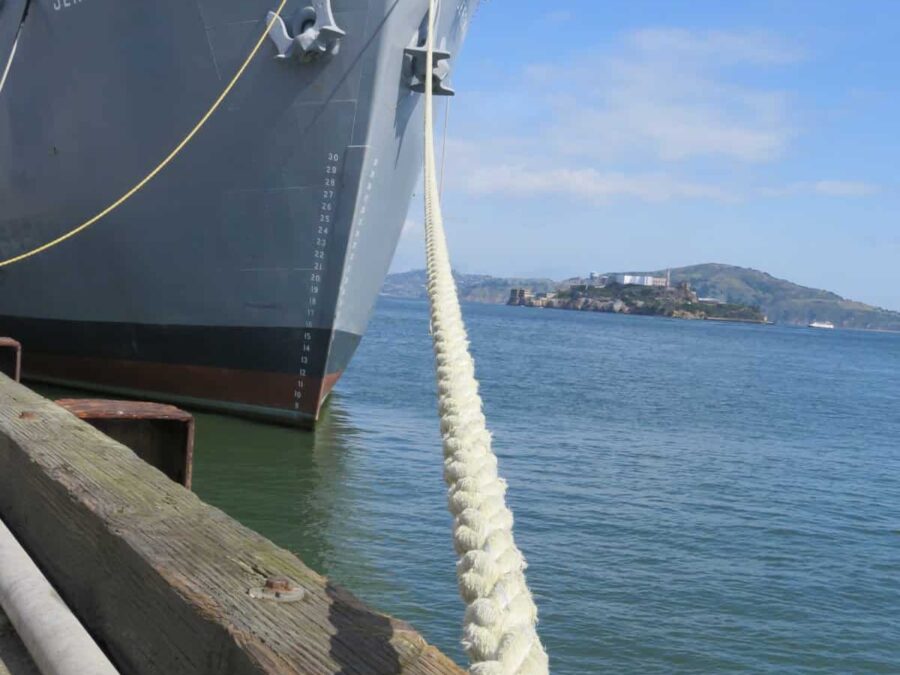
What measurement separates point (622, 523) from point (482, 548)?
27.2 ft

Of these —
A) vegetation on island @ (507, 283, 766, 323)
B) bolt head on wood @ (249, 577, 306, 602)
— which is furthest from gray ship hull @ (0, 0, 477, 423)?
vegetation on island @ (507, 283, 766, 323)

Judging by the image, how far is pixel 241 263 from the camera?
10836mm

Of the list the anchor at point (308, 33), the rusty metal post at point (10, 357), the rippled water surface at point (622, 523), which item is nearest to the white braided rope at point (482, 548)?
the rippled water surface at point (622, 523)

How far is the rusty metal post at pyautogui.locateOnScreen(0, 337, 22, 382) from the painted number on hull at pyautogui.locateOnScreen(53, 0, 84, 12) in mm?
6476

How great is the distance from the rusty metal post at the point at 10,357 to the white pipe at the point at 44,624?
4085 millimetres

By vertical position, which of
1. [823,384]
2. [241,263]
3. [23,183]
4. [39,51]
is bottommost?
[823,384]

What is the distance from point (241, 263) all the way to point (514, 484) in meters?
4.10

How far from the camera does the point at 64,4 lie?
11.5 m

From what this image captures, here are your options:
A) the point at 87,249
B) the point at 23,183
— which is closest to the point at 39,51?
the point at 23,183

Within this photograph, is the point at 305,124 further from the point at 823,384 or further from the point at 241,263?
the point at 823,384

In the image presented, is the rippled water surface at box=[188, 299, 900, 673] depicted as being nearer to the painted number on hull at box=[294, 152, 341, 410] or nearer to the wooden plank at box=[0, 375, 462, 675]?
the painted number on hull at box=[294, 152, 341, 410]

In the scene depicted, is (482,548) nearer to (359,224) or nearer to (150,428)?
(150,428)

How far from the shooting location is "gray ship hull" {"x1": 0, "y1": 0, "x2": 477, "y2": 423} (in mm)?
10320

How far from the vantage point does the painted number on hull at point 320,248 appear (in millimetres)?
10359
